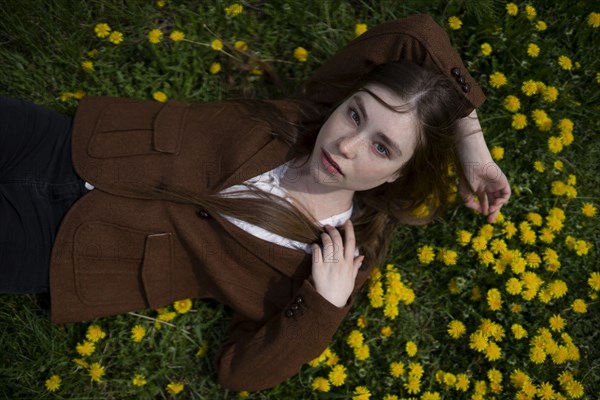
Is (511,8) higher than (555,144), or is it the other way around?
(511,8)

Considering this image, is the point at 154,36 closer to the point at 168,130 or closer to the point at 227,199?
the point at 168,130

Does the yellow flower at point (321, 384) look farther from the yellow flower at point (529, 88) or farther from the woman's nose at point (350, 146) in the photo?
the yellow flower at point (529, 88)

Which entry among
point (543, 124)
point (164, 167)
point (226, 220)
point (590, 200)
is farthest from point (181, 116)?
point (590, 200)

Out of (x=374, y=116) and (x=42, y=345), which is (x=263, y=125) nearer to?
(x=374, y=116)

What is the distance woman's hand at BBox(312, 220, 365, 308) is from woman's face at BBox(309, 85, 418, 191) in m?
0.32

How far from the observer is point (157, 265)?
2072mm

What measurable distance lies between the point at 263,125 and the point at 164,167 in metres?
0.43

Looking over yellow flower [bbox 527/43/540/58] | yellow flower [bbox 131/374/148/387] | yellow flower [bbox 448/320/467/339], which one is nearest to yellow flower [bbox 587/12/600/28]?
yellow flower [bbox 527/43/540/58]

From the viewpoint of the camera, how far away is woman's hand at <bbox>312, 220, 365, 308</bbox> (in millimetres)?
1985

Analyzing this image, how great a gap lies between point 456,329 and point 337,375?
25.2 inches

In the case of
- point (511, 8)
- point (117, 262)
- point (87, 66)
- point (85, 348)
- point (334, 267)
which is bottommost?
point (85, 348)

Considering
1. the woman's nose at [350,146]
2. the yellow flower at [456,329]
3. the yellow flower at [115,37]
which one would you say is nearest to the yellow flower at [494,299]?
the yellow flower at [456,329]

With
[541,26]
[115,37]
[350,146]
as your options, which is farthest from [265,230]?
[541,26]

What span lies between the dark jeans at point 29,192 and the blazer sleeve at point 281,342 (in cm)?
85
